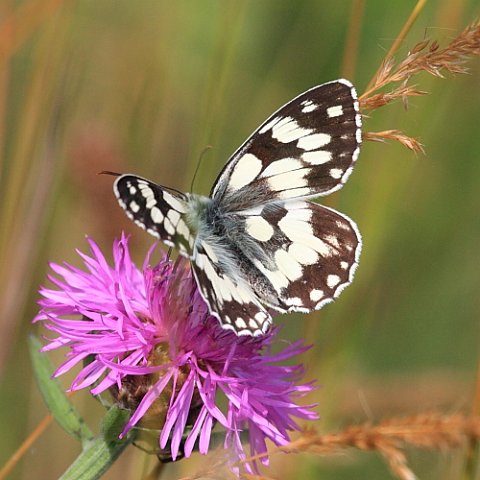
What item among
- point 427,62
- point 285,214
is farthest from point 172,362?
point 427,62

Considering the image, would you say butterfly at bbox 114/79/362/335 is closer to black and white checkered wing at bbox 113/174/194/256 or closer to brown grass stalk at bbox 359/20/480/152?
black and white checkered wing at bbox 113/174/194/256

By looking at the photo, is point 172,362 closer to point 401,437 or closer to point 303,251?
point 303,251

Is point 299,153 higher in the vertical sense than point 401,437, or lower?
higher

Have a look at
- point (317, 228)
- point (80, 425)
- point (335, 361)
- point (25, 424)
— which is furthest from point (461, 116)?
point (80, 425)

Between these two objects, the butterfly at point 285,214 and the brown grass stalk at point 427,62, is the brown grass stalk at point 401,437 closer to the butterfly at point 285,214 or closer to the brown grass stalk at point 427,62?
the butterfly at point 285,214

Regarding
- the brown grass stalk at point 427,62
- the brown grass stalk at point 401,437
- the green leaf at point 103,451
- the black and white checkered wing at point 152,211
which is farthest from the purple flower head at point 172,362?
the brown grass stalk at point 427,62

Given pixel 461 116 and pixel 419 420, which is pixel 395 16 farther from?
pixel 419 420
